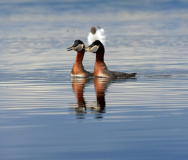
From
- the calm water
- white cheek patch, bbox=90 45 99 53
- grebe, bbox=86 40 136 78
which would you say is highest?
white cheek patch, bbox=90 45 99 53

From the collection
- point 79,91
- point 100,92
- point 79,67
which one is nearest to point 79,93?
point 79,91

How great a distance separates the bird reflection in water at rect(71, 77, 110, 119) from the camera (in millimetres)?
11902

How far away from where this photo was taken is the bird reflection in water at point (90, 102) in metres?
11.9

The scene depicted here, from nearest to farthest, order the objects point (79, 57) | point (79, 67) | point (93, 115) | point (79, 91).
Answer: point (93, 115) < point (79, 91) < point (79, 67) < point (79, 57)

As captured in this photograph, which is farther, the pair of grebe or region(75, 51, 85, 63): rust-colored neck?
region(75, 51, 85, 63): rust-colored neck

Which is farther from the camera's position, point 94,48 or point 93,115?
point 94,48

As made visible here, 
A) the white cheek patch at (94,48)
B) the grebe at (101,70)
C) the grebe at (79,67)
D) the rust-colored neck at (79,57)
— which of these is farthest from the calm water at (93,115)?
the white cheek patch at (94,48)

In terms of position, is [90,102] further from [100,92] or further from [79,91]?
[79,91]

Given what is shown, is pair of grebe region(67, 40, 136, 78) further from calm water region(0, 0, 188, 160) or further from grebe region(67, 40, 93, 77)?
calm water region(0, 0, 188, 160)

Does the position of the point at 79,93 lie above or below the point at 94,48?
below

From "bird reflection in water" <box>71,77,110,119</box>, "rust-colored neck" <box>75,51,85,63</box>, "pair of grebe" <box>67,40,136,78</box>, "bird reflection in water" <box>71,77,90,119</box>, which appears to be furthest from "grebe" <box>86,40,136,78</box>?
"rust-colored neck" <box>75,51,85,63</box>

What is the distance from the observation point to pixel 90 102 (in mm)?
13242

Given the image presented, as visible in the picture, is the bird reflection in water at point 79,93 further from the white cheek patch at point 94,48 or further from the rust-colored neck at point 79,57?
the white cheek patch at point 94,48

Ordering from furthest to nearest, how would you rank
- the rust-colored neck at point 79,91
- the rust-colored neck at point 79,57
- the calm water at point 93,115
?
the rust-colored neck at point 79,57 < the rust-colored neck at point 79,91 < the calm water at point 93,115
